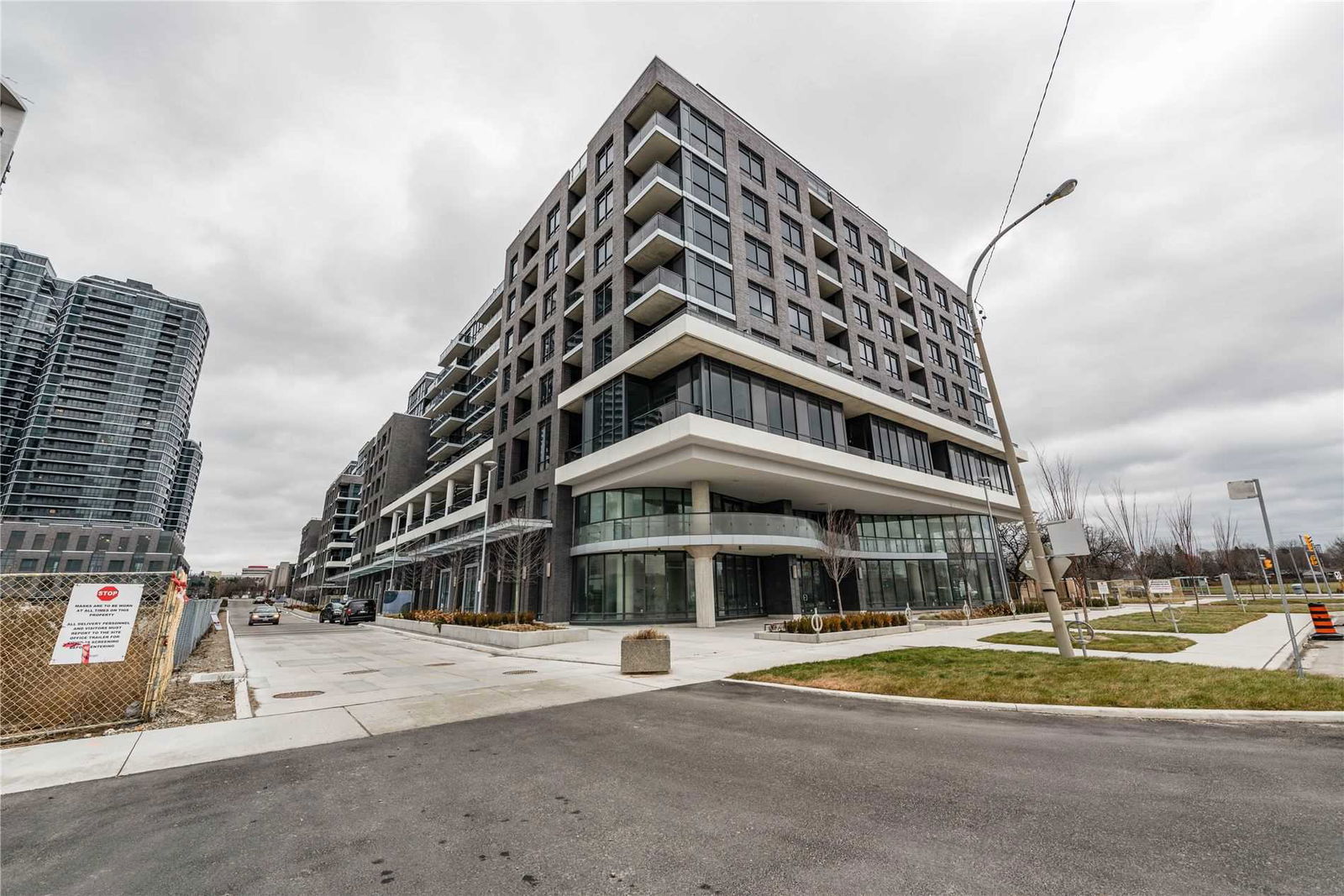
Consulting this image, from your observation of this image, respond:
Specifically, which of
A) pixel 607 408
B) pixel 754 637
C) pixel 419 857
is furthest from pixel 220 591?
pixel 419 857

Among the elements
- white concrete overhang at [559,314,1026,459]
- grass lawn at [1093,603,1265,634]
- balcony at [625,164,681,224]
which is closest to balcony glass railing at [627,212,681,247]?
balcony at [625,164,681,224]

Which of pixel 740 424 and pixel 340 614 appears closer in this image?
pixel 740 424

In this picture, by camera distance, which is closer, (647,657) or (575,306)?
(647,657)

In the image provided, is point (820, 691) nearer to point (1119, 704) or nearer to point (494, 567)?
point (1119, 704)

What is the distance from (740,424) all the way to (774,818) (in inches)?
843

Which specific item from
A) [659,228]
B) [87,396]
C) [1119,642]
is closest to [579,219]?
[659,228]

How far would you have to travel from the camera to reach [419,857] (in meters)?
3.61

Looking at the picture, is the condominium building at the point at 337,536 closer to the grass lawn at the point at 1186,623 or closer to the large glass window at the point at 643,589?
the large glass window at the point at 643,589

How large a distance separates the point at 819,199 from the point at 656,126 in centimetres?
1454

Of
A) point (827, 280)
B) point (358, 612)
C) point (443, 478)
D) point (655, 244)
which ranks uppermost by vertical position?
point (827, 280)

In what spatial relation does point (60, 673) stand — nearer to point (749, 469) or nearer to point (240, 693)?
point (240, 693)

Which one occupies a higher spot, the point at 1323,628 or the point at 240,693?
the point at 1323,628

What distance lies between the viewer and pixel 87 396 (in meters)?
141

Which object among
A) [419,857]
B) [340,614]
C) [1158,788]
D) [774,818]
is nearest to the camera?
[419,857]
